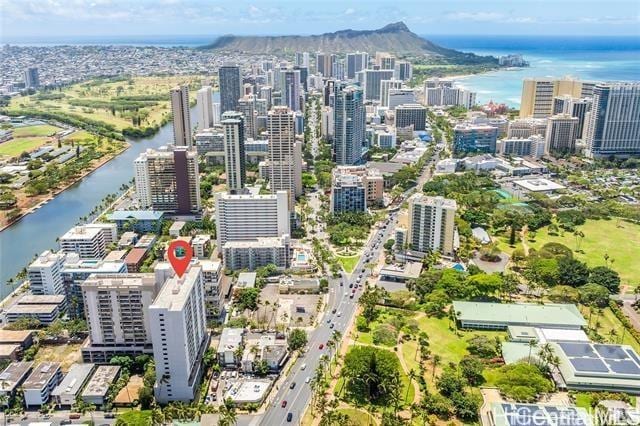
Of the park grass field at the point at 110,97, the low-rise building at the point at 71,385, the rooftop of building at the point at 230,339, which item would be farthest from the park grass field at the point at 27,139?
the rooftop of building at the point at 230,339

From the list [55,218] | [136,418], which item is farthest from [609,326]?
[55,218]

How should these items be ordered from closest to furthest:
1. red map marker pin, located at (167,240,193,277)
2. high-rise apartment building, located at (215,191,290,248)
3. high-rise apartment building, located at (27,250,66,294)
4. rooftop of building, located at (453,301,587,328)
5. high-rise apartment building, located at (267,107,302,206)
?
red map marker pin, located at (167,240,193,277), rooftop of building, located at (453,301,587,328), high-rise apartment building, located at (27,250,66,294), high-rise apartment building, located at (215,191,290,248), high-rise apartment building, located at (267,107,302,206)

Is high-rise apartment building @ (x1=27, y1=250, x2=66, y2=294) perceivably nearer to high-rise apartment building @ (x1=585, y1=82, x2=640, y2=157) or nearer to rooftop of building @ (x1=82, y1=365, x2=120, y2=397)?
rooftop of building @ (x1=82, y1=365, x2=120, y2=397)

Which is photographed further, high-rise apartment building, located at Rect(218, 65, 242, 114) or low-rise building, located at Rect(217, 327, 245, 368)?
high-rise apartment building, located at Rect(218, 65, 242, 114)

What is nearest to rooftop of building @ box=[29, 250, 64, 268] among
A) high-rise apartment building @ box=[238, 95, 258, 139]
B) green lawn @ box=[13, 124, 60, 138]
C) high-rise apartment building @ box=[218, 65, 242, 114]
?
high-rise apartment building @ box=[238, 95, 258, 139]

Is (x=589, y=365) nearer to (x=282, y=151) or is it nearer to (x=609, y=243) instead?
(x=609, y=243)

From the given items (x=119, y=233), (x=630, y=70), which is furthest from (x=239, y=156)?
(x=630, y=70)

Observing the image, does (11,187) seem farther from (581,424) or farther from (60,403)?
(581,424)
